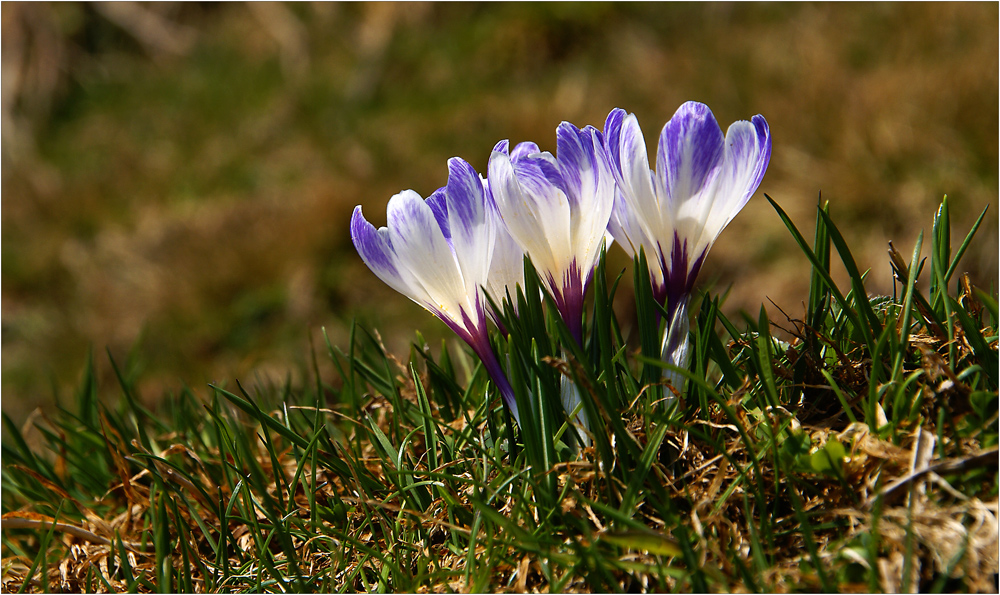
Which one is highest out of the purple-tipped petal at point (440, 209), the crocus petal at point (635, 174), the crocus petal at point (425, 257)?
the crocus petal at point (635, 174)

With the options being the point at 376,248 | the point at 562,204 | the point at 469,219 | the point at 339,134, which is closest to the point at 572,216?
the point at 562,204

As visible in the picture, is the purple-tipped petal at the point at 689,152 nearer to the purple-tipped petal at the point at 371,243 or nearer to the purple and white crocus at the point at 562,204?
the purple and white crocus at the point at 562,204

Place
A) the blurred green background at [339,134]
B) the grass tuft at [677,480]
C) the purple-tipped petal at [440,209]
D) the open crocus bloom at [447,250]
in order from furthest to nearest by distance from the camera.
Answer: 1. the blurred green background at [339,134]
2. the purple-tipped petal at [440,209]
3. the open crocus bloom at [447,250]
4. the grass tuft at [677,480]

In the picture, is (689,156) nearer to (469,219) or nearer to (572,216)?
(572,216)

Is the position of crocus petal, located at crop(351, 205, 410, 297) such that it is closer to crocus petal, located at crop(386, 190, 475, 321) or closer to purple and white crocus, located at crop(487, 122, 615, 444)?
crocus petal, located at crop(386, 190, 475, 321)

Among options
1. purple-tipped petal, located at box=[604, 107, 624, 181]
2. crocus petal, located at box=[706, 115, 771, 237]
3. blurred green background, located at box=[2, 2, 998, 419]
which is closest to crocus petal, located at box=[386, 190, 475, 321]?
purple-tipped petal, located at box=[604, 107, 624, 181]

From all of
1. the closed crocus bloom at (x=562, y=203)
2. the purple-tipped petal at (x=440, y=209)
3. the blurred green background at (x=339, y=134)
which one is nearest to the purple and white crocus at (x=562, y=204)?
the closed crocus bloom at (x=562, y=203)

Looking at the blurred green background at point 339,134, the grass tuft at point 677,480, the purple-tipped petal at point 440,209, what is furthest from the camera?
the blurred green background at point 339,134
